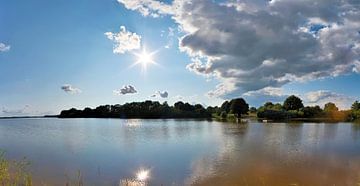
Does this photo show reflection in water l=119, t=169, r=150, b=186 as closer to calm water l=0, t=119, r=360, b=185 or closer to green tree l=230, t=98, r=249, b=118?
calm water l=0, t=119, r=360, b=185

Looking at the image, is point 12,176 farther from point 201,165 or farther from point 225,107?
point 225,107

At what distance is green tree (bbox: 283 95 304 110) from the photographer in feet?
358

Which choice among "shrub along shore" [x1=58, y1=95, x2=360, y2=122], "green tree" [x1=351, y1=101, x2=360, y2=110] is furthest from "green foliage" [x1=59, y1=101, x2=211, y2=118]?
"green tree" [x1=351, y1=101, x2=360, y2=110]

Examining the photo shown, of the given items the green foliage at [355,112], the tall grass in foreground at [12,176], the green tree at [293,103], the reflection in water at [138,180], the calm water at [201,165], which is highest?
the green tree at [293,103]

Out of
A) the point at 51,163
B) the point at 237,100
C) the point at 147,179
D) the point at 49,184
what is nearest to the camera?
the point at 49,184

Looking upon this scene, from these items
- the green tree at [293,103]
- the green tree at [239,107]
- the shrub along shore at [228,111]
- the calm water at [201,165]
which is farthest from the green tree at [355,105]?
the calm water at [201,165]

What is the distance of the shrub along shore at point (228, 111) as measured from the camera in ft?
320

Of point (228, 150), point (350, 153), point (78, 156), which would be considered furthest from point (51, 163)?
point (350, 153)

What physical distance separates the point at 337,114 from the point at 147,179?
102987 mm

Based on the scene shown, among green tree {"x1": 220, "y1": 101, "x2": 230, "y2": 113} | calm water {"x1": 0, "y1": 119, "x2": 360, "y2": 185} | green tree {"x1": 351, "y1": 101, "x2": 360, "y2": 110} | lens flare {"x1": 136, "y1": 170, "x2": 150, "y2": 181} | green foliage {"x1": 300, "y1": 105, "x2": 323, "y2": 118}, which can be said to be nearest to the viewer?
calm water {"x1": 0, "y1": 119, "x2": 360, "y2": 185}

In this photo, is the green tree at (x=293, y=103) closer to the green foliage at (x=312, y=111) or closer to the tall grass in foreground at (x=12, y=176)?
the green foliage at (x=312, y=111)

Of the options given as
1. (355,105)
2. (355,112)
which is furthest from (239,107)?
(355,105)

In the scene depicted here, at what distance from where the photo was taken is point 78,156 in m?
21.5

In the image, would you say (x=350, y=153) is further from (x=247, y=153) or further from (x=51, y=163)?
(x=51, y=163)
